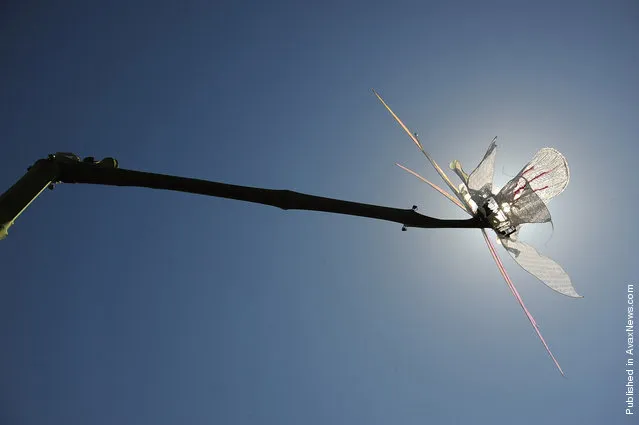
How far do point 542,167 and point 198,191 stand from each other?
1.75m

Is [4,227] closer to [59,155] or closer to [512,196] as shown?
[59,155]

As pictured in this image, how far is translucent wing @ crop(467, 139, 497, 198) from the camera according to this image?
1.89 meters

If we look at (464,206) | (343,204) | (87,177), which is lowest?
(343,204)

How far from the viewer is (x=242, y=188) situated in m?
1.17

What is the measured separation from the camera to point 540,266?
5.90 feet

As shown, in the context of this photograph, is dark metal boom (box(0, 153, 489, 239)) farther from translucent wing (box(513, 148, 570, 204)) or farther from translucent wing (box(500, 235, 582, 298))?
translucent wing (box(513, 148, 570, 204))

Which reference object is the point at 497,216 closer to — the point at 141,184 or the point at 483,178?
the point at 483,178

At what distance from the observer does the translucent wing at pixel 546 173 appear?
1.99m

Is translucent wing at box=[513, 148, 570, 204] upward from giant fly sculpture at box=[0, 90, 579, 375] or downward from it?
upward

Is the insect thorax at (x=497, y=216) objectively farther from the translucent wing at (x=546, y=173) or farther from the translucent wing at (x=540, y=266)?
→ the translucent wing at (x=546, y=173)

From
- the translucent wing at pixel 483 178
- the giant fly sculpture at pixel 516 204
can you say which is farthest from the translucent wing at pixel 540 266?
the translucent wing at pixel 483 178

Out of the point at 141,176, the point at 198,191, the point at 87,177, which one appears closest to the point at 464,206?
the point at 198,191

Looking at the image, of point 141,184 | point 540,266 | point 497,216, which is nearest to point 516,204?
point 497,216

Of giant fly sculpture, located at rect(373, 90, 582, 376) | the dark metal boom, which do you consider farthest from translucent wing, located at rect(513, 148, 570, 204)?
the dark metal boom
